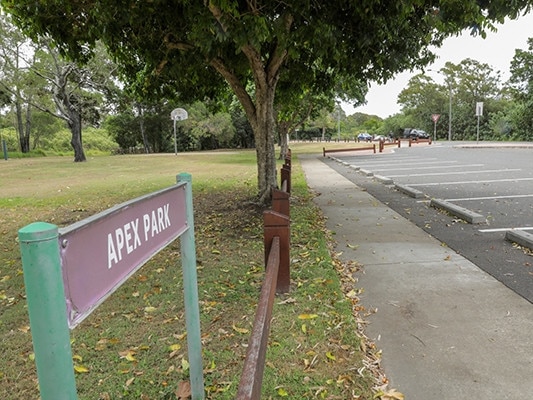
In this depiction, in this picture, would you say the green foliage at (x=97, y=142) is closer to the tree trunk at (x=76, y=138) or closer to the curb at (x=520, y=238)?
the tree trunk at (x=76, y=138)

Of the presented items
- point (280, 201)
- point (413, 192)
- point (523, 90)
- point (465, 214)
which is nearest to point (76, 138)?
point (413, 192)

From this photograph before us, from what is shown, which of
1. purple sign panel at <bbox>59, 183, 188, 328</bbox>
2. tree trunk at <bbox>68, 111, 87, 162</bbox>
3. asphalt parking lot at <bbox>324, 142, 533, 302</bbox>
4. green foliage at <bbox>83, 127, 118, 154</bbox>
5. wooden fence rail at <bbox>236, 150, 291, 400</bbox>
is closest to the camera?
purple sign panel at <bbox>59, 183, 188, 328</bbox>

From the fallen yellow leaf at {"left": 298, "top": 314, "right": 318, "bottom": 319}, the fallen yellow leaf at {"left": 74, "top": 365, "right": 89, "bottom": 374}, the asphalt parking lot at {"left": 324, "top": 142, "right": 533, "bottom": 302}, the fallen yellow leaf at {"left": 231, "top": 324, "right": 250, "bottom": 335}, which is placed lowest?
the fallen yellow leaf at {"left": 74, "top": 365, "right": 89, "bottom": 374}

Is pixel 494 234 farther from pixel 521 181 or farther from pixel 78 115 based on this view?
pixel 78 115

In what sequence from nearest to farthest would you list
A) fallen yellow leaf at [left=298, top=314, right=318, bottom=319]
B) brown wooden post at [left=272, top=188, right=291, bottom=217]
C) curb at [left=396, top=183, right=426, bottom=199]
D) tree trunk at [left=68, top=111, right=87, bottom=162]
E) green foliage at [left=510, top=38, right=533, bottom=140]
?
fallen yellow leaf at [left=298, top=314, right=318, bottom=319]
brown wooden post at [left=272, top=188, right=291, bottom=217]
curb at [left=396, top=183, right=426, bottom=199]
tree trunk at [left=68, top=111, right=87, bottom=162]
green foliage at [left=510, top=38, right=533, bottom=140]

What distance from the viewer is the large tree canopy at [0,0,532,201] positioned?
568 centimetres

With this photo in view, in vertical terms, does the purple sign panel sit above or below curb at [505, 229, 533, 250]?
above

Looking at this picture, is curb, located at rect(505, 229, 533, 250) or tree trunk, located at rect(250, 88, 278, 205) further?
tree trunk, located at rect(250, 88, 278, 205)

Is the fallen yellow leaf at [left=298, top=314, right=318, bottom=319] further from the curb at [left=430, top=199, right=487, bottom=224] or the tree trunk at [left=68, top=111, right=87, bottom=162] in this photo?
the tree trunk at [left=68, top=111, right=87, bottom=162]

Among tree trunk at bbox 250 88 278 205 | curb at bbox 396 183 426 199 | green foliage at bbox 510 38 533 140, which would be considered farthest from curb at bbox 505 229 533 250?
green foliage at bbox 510 38 533 140

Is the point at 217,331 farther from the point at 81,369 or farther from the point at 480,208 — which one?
the point at 480,208

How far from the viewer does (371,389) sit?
260 cm

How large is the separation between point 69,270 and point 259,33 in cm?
489

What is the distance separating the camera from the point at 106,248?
128cm
